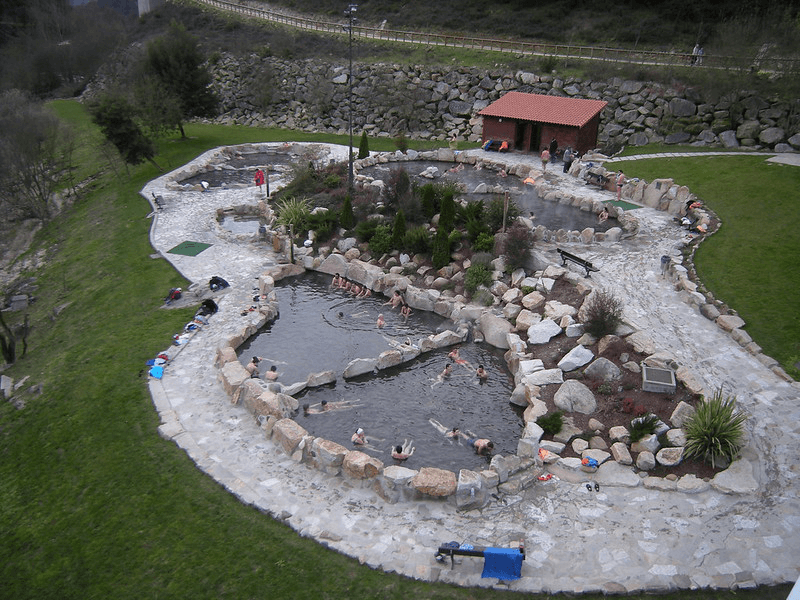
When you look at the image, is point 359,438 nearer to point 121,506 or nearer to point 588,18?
point 121,506

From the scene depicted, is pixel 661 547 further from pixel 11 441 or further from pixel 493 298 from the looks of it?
pixel 11 441

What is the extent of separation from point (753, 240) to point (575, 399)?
13317 mm

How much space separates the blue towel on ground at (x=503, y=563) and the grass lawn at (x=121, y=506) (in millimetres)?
362

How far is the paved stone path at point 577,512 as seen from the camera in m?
11.7

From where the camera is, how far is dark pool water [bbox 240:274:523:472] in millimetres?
16344

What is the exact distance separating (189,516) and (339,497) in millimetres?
3443

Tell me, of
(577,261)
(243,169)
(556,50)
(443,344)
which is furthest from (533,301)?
(556,50)

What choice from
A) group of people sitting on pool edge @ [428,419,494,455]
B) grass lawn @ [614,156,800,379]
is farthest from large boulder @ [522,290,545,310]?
group of people sitting on pool edge @ [428,419,494,455]

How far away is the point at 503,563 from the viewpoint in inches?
451

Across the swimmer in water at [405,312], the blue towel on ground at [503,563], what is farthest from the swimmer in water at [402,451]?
the swimmer in water at [405,312]

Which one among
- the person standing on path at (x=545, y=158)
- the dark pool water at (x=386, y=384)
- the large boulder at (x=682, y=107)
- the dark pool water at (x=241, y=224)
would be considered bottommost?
the dark pool water at (x=386, y=384)

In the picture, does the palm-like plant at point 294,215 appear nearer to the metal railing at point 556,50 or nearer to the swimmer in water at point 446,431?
the metal railing at point 556,50

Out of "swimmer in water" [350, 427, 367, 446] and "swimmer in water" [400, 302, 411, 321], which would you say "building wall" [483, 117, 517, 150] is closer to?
"swimmer in water" [400, 302, 411, 321]

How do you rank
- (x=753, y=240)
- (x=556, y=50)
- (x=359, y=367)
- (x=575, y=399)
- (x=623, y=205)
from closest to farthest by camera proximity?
(x=575, y=399), (x=359, y=367), (x=753, y=240), (x=623, y=205), (x=556, y=50)
